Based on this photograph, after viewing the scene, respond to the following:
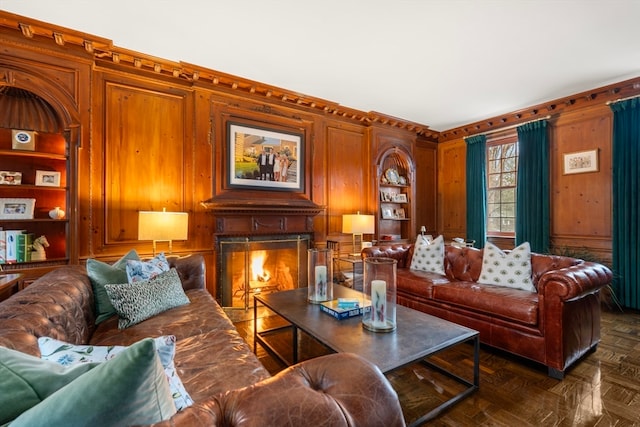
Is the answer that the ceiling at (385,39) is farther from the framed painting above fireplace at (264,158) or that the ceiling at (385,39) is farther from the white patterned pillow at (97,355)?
the white patterned pillow at (97,355)

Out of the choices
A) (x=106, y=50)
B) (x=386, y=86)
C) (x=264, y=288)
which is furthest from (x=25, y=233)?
(x=386, y=86)

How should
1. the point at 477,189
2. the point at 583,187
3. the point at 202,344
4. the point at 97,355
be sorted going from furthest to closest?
the point at 477,189
the point at 583,187
the point at 202,344
the point at 97,355

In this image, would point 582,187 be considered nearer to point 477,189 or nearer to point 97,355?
point 477,189

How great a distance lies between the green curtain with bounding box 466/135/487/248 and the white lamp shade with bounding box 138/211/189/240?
14.9 ft

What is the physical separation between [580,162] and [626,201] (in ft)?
2.33

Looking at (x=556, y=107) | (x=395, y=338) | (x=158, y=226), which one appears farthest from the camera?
(x=556, y=107)

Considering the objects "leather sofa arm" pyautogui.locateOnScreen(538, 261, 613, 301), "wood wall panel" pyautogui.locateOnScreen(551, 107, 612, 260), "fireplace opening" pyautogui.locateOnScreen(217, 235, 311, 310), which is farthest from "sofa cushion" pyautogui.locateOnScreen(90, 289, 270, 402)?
"wood wall panel" pyautogui.locateOnScreen(551, 107, 612, 260)

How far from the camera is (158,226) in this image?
2740 millimetres

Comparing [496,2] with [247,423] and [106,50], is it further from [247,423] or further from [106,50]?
[106,50]

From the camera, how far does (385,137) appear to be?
4848 millimetres

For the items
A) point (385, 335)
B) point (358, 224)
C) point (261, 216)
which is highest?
point (261, 216)

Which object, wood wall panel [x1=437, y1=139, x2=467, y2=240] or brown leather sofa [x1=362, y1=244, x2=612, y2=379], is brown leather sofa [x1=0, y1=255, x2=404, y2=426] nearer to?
brown leather sofa [x1=362, y1=244, x2=612, y2=379]

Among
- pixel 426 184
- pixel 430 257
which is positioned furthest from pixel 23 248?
pixel 426 184

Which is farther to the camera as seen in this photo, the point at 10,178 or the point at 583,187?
the point at 583,187
